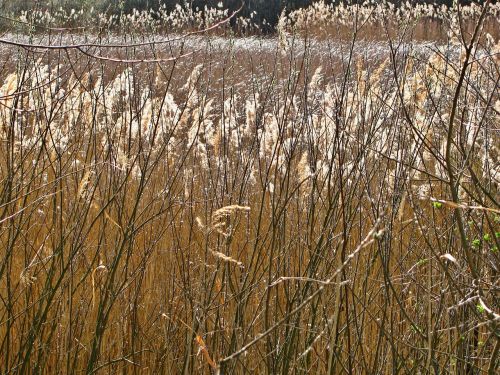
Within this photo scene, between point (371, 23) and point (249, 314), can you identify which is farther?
point (371, 23)

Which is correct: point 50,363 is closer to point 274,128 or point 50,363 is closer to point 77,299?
point 77,299

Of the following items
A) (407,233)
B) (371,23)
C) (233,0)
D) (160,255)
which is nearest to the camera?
(160,255)

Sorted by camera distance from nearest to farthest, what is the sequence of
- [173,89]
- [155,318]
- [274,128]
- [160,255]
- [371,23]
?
[155,318] → [160,255] → [274,128] → [173,89] → [371,23]

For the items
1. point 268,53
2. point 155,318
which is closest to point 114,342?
point 155,318

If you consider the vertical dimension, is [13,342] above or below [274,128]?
below

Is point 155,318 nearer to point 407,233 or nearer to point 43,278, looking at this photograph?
point 43,278

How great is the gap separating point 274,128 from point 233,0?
19.8 metres

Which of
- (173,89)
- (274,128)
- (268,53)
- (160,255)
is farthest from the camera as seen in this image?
(268,53)

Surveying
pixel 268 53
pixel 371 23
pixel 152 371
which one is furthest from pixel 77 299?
pixel 371 23

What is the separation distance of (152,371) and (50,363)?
293 mm

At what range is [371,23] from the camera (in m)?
15.2

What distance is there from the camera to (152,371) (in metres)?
2.15

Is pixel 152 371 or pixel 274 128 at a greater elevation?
pixel 274 128

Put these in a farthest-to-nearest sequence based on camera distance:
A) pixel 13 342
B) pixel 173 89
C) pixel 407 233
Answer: pixel 173 89 → pixel 407 233 → pixel 13 342
